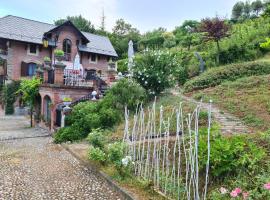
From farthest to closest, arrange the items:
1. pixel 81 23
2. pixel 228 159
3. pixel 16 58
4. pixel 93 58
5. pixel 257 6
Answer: pixel 81 23
pixel 257 6
pixel 93 58
pixel 16 58
pixel 228 159

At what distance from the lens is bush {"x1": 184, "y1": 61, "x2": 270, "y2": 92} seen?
13.6 meters

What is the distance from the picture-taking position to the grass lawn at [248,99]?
771cm

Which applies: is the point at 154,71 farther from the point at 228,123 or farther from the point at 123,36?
the point at 123,36

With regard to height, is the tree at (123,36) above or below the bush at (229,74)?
above

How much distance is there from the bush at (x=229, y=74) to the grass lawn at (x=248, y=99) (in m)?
1.05

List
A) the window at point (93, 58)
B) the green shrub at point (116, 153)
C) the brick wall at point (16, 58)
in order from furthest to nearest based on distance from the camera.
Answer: the window at point (93, 58)
the brick wall at point (16, 58)
the green shrub at point (116, 153)

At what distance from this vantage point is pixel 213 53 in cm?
1883

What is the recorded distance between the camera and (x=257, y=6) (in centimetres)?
3400

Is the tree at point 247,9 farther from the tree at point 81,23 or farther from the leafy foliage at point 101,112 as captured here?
the leafy foliage at point 101,112

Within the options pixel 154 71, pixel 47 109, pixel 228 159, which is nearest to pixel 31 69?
pixel 47 109

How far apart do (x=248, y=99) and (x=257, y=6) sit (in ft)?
95.2

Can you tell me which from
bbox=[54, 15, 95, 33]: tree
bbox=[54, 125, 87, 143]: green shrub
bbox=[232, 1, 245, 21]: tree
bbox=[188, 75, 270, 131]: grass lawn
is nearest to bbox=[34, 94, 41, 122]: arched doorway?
bbox=[54, 125, 87, 143]: green shrub

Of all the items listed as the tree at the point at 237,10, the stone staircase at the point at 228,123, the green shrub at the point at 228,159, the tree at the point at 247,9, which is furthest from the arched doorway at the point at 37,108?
the tree at the point at 247,9

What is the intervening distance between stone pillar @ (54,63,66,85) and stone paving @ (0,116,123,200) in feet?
14.4
